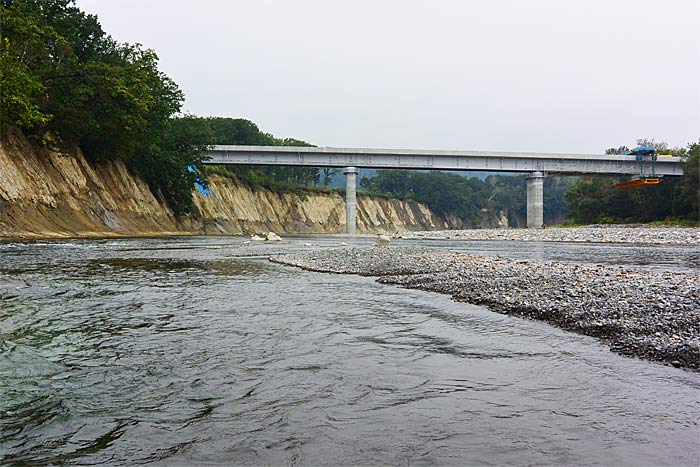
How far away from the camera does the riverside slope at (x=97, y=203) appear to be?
3353 centimetres

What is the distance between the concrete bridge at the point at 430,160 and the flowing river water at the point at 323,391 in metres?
67.1

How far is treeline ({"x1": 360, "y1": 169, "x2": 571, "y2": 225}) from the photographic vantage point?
488ft

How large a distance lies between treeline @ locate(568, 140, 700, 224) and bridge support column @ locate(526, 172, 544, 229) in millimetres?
8815

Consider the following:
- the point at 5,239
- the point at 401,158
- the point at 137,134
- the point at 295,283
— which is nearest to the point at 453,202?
the point at 401,158

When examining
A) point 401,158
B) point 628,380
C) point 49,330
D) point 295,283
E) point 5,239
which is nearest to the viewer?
point 628,380

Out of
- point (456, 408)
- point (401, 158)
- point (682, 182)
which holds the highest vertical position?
point (401, 158)

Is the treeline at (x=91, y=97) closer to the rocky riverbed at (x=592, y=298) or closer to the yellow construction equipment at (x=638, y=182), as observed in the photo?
the rocky riverbed at (x=592, y=298)

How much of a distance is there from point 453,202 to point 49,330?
490 feet

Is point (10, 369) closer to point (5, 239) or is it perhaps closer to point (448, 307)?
point (448, 307)

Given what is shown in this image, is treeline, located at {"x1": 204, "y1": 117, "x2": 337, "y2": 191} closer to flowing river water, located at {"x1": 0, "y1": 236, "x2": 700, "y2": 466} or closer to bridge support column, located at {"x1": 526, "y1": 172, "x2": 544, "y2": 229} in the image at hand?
bridge support column, located at {"x1": 526, "y1": 172, "x2": 544, "y2": 229}

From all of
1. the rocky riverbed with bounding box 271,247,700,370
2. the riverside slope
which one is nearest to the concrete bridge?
the riverside slope

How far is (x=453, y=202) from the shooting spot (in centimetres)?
15200

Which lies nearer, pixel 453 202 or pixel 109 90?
pixel 109 90

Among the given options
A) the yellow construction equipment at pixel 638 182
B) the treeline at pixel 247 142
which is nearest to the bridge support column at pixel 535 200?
the yellow construction equipment at pixel 638 182
